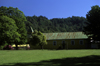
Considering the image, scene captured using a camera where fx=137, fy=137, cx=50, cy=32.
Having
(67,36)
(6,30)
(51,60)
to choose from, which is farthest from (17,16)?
(51,60)

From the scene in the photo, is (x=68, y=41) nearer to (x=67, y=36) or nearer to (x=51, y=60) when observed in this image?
(x=67, y=36)

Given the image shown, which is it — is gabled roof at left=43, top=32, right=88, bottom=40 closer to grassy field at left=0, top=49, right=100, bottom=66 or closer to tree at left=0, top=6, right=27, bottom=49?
tree at left=0, top=6, right=27, bottom=49

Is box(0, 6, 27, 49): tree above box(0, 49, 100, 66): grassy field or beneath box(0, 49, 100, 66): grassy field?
above

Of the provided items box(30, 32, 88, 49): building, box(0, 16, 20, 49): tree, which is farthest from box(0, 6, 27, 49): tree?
box(30, 32, 88, 49): building

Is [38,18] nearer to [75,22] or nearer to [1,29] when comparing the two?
[75,22]

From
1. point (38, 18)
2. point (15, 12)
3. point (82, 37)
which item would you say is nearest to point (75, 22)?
point (38, 18)

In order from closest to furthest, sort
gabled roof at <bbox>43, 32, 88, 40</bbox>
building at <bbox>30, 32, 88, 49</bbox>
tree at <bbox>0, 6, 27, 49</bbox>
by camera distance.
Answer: tree at <bbox>0, 6, 27, 49</bbox> < building at <bbox>30, 32, 88, 49</bbox> < gabled roof at <bbox>43, 32, 88, 40</bbox>

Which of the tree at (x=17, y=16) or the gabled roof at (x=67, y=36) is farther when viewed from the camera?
the gabled roof at (x=67, y=36)

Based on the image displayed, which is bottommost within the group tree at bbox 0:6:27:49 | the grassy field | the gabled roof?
the grassy field

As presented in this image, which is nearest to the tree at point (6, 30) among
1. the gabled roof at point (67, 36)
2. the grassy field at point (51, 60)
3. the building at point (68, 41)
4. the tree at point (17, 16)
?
the tree at point (17, 16)

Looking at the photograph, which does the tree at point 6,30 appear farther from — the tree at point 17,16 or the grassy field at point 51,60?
the grassy field at point 51,60

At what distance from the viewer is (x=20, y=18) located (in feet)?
137

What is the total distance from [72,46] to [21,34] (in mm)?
16598

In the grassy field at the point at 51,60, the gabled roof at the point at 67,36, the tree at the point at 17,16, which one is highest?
the tree at the point at 17,16
